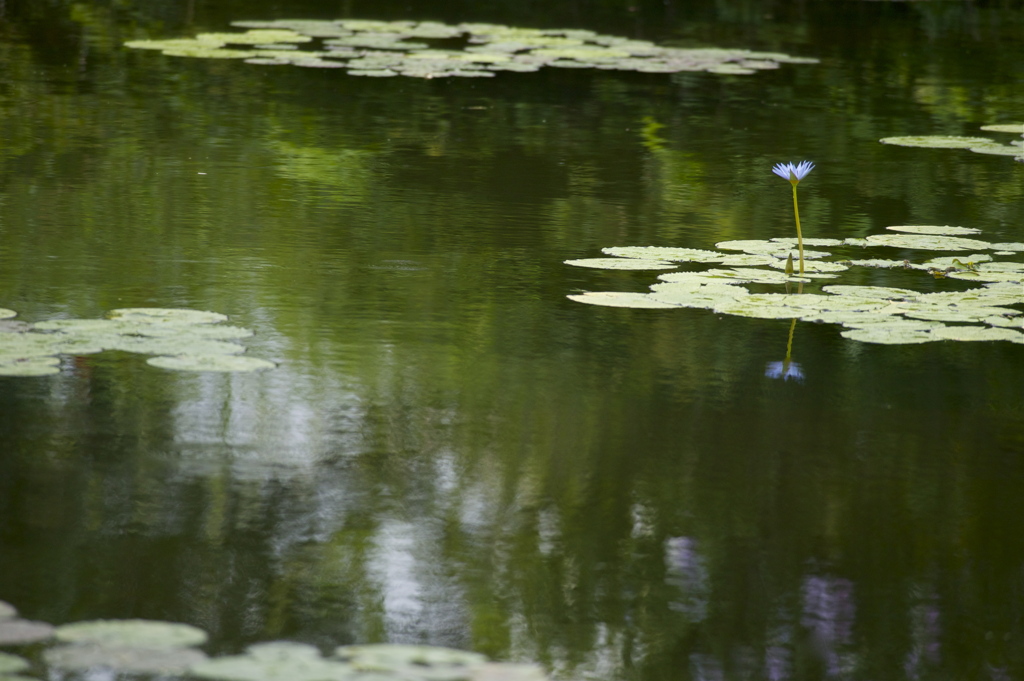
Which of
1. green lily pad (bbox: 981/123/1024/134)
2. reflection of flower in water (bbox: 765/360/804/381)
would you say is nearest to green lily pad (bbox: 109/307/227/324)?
reflection of flower in water (bbox: 765/360/804/381)

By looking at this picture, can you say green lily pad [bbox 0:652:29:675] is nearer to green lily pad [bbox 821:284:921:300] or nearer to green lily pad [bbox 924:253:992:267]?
green lily pad [bbox 821:284:921:300]

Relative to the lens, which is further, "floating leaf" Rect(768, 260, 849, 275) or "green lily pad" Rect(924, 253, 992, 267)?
"green lily pad" Rect(924, 253, 992, 267)

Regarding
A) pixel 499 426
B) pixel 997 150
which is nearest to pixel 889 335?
pixel 499 426

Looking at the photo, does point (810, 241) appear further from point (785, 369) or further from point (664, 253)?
point (785, 369)

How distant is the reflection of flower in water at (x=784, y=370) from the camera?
3.60 m

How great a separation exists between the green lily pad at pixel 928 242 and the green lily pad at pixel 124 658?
3.52m

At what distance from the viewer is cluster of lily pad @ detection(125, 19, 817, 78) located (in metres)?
9.97

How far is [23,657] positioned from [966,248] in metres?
3.74

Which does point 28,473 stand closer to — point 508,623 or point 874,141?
point 508,623

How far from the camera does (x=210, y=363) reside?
3.53 meters

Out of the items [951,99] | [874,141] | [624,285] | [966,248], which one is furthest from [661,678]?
[951,99]

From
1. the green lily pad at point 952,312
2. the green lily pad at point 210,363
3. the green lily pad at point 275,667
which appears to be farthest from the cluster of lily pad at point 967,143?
the green lily pad at point 275,667

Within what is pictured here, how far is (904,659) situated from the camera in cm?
223

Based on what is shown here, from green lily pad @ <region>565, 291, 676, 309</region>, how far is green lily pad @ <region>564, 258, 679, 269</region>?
0.33m
